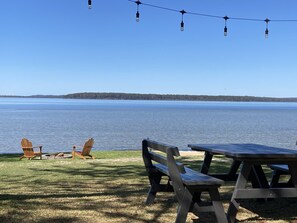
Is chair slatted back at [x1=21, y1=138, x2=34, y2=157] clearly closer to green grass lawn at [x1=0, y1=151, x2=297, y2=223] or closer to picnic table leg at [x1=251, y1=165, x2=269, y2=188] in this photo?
green grass lawn at [x1=0, y1=151, x2=297, y2=223]

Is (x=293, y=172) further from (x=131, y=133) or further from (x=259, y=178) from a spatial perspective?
(x=131, y=133)

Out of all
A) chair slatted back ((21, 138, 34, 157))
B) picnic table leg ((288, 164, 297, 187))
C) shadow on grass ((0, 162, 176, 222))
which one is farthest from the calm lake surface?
picnic table leg ((288, 164, 297, 187))

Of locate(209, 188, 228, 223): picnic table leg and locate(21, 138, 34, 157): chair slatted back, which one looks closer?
locate(209, 188, 228, 223): picnic table leg

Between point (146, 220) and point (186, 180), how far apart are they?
2.76 feet

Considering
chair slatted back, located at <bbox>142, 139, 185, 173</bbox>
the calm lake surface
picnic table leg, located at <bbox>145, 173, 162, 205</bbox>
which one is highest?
chair slatted back, located at <bbox>142, 139, 185, 173</bbox>

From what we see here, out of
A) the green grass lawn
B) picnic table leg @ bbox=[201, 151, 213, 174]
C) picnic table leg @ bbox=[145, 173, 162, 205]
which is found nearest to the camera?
the green grass lawn

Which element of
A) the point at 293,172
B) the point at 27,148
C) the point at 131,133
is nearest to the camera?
the point at 293,172

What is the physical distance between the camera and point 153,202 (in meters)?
5.77

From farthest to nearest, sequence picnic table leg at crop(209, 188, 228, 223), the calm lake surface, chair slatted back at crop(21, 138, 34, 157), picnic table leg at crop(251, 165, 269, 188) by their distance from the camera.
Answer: the calm lake surface, chair slatted back at crop(21, 138, 34, 157), picnic table leg at crop(251, 165, 269, 188), picnic table leg at crop(209, 188, 228, 223)

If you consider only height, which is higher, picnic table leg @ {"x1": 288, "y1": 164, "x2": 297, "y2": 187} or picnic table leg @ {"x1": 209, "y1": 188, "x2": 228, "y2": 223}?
picnic table leg @ {"x1": 288, "y1": 164, "x2": 297, "y2": 187}

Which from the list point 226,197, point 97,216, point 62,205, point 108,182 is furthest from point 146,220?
point 108,182

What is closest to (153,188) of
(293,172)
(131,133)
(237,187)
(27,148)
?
(237,187)

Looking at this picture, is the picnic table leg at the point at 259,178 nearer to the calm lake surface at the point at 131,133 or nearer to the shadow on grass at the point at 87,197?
the shadow on grass at the point at 87,197

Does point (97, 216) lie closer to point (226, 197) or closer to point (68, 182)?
point (226, 197)
